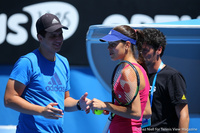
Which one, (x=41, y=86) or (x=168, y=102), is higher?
(x=41, y=86)

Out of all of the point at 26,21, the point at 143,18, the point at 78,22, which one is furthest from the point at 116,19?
the point at 26,21

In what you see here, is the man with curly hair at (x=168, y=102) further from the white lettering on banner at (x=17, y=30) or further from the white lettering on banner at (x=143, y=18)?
the white lettering on banner at (x=17, y=30)

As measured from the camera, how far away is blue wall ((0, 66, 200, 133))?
13.5 ft

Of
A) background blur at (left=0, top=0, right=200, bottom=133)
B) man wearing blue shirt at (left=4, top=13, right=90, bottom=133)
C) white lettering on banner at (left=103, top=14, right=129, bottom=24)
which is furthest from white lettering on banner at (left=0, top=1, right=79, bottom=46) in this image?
man wearing blue shirt at (left=4, top=13, right=90, bottom=133)

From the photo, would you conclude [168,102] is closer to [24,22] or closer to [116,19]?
[116,19]

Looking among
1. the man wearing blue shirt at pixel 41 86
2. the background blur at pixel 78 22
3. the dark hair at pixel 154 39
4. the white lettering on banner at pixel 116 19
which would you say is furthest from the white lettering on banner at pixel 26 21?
the man wearing blue shirt at pixel 41 86

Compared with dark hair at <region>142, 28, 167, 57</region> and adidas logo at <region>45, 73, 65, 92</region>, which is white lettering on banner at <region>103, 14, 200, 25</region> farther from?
adidas logo at <region>45, 73, 65, 92</region>

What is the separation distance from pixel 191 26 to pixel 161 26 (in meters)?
0.30

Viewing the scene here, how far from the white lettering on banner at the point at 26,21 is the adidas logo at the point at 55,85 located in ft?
7.63

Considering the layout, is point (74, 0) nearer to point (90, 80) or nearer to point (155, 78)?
point (90, 80)

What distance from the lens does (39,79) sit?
6.16ft

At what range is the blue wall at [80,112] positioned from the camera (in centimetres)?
412

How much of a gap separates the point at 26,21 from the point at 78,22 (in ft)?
2.31

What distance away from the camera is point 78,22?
4270 millimetres
